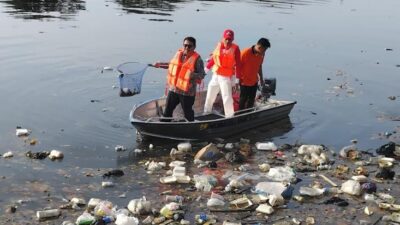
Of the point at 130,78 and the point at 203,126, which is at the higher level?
the point at 130,78

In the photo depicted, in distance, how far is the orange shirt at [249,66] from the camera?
532 inches

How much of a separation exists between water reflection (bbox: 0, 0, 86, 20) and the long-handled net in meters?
20.6

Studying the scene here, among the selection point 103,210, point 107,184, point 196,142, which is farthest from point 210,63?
point 103,210

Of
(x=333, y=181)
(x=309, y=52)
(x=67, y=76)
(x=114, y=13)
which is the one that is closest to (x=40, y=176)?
(x=333, y=181)

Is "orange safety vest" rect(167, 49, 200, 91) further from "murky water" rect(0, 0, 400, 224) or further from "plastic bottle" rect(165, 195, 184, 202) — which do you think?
"plastic bottle" rect(165, 195, 184, 202)

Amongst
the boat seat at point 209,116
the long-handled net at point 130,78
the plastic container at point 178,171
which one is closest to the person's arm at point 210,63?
the boat seat at point 209,116

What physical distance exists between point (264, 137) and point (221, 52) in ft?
8.63

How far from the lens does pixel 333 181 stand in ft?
35.1

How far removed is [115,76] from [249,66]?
690cm

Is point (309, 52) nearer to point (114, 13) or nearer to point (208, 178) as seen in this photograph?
point (114, 13)

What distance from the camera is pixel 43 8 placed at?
36094mm

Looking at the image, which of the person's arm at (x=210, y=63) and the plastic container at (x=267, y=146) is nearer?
the plastic container at (x=267, y=146)

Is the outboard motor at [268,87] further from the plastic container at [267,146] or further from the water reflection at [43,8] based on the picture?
the water reflection at [43,8]

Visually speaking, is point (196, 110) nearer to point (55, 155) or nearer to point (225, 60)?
Result: point (225, 60)
